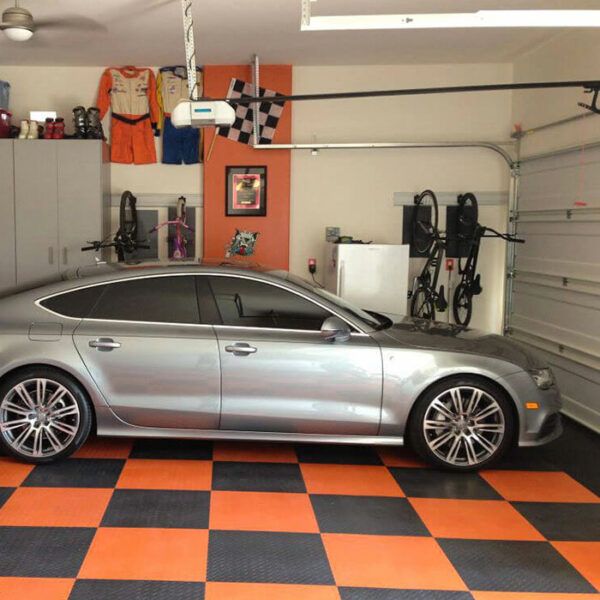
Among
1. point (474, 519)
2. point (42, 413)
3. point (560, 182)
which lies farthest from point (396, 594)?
point (560, 182)

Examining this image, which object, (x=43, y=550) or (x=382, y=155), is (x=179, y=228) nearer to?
(x=382, y=155)

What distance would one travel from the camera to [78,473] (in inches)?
149

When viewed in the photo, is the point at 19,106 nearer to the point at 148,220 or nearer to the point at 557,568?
the point at 148,220

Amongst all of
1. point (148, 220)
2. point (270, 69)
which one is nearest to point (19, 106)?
point (148, 220)

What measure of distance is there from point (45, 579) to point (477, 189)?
6049 millimetres

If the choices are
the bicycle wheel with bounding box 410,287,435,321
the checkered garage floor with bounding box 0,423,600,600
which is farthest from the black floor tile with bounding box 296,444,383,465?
the bicycle wheel with bounding box 410,287,435,321

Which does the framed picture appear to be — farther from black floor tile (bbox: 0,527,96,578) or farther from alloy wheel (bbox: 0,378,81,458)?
black floor tile (bbox: 0,527,96,578)

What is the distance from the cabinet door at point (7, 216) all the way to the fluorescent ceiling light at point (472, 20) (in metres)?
4.66

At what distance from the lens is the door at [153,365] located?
3.83 metres

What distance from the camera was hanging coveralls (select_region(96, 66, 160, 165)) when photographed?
732 centimetres

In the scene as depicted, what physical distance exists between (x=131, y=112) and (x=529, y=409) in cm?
543

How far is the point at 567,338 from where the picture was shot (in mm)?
5695

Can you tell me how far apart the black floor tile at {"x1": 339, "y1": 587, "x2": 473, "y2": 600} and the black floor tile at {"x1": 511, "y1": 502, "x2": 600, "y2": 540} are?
81cm

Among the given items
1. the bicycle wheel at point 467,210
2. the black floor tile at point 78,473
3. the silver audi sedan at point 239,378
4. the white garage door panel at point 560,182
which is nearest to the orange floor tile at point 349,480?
the silver audi sedan at point 239,378
